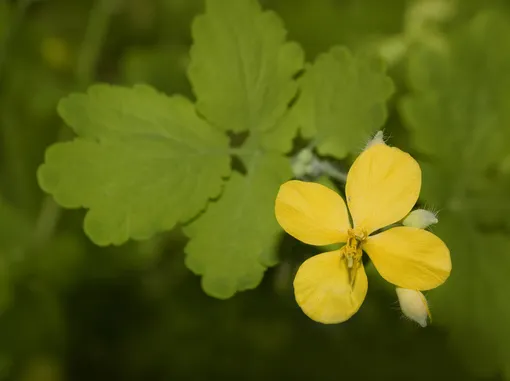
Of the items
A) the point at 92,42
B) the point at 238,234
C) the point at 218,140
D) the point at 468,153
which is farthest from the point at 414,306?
the point at 92,42

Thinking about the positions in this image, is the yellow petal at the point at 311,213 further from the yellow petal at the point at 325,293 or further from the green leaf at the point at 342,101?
the green leaf at the point at 342,101

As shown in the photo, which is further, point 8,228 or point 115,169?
point 8,228

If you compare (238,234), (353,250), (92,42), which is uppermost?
(353,250)

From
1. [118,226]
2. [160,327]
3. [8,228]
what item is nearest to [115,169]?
[118,226]

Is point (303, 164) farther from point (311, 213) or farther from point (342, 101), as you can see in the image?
point (311, 213)

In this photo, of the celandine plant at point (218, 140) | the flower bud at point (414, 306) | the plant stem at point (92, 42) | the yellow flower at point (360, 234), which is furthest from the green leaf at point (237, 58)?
the plant stem at point (92, 42)

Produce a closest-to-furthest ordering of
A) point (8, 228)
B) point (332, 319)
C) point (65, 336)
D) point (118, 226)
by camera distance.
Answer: point (332, 319) < point (118, 226) < point (8, 228) < point (65, 336)

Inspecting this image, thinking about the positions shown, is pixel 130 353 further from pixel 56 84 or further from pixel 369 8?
pixel 369 8
